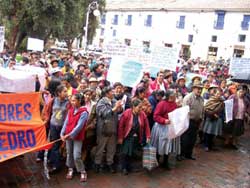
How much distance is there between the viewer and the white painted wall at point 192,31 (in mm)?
40406

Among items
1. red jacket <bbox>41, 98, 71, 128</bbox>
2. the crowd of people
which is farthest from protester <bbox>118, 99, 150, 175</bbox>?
red jacket <bbox>41, 98, 71, 128</bbox>

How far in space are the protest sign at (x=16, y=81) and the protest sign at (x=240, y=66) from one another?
657cm

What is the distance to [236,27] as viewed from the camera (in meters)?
40.2

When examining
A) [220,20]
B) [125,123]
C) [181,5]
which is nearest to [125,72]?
[125,123]

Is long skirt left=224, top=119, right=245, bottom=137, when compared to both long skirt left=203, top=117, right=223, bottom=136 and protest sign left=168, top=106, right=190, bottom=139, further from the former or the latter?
protest sign left=168, top=106, right=190, bottom=139

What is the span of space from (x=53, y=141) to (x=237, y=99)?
4587 millimetres

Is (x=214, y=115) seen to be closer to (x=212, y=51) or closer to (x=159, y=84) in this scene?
(x=159, y=84)

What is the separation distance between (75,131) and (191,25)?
3965cm

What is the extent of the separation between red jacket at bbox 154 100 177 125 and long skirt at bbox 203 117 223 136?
1986mm

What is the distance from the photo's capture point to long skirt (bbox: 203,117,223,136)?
27.6 feet

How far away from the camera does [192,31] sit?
143 feet

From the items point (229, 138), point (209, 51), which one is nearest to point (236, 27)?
point (209, 51)

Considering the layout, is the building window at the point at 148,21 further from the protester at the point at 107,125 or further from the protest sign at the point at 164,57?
the protester at the point at 107,125

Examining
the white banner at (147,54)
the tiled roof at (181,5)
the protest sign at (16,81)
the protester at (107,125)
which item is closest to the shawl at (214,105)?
the white banner at (147,54)
